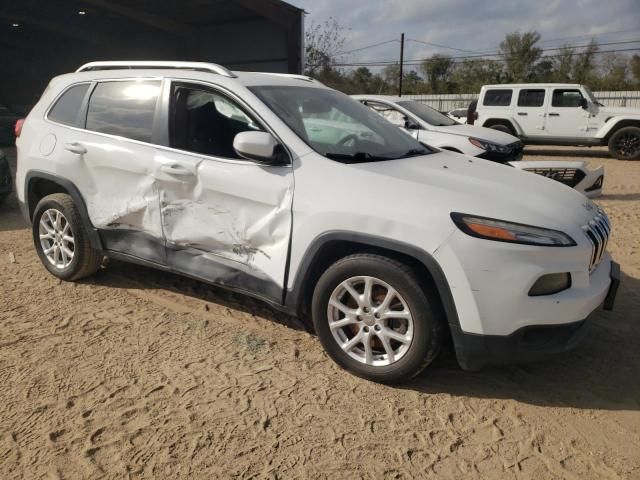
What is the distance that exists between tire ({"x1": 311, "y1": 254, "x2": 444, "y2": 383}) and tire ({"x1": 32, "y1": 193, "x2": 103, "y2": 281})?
2.20 meters

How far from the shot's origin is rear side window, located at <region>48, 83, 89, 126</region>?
4180 millimetres

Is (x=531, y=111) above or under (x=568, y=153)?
above

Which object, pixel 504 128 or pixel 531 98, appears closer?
pixel 531 98

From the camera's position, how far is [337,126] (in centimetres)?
363

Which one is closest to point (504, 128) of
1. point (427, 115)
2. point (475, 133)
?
point (427, 115)

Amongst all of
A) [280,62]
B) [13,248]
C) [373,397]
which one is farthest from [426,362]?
[280,62]

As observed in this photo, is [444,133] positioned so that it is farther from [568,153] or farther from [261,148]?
[568,153]

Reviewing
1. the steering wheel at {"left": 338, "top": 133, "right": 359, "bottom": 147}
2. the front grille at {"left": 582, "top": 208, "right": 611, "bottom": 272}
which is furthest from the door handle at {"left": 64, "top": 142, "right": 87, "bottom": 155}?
the front grille at {"left": 582, "top": 208, "right": 611, "bottom": 272}

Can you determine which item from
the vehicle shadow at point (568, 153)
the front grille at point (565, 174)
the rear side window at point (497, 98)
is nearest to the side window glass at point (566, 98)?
the rear side window at point (497, 98)

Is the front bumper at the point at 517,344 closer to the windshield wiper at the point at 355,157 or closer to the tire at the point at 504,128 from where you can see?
the windshield wiper at the point at 355,157

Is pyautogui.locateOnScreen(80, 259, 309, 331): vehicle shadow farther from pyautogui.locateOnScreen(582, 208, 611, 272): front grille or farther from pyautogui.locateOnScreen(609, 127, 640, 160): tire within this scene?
pyautogui.locateOnScreen(609, 127, 640, 160): tire

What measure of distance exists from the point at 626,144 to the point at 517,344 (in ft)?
41.6

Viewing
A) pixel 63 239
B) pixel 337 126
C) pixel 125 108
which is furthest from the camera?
pixel 63 239

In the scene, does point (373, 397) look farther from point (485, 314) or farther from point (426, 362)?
Answer: point (485, 314)
